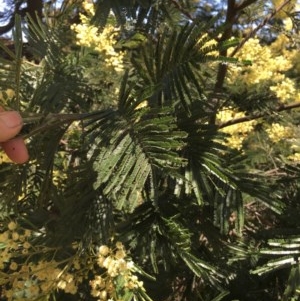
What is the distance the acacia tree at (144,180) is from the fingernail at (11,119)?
3 centimetres

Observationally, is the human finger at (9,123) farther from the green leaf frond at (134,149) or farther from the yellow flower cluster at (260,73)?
the yellow flower cluster at (260,73)

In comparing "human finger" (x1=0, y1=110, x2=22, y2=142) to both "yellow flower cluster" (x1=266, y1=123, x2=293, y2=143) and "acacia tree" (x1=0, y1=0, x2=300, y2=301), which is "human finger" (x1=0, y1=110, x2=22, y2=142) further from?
"yellow flower cluster" (x1=266, y1=123, x2=293, y2=143)

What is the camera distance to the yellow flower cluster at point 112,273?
1.02 m

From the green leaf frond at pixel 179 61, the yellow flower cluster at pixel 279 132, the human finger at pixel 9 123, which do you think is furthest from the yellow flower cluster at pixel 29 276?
the yellow flower cluster at pixel 279 132

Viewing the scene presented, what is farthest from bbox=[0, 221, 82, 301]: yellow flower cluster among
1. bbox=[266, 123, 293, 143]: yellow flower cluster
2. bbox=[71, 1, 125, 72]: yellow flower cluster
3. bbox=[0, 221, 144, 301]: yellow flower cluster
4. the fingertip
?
bbox=[266, 123, 293, 143]: yellow flower cluster

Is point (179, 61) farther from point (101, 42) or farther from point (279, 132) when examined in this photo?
point (279, 132)

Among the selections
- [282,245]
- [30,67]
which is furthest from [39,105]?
[282,245]

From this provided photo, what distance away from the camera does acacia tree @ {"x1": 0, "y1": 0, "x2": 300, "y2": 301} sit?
0.90 meters

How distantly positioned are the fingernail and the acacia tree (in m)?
0.03

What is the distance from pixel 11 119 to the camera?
0.84m

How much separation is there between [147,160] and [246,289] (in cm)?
97

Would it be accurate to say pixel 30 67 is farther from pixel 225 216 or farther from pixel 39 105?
pixel 225 216

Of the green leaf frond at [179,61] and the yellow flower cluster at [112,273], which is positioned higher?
the green leaf frond at [179,61]

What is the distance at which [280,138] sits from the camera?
212 centimetres
